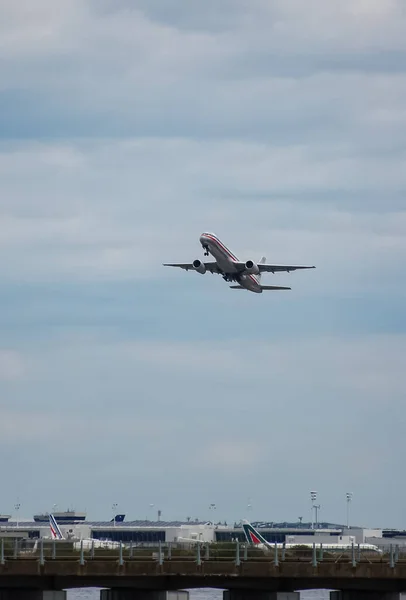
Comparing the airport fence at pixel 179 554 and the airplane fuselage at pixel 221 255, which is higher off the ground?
the airplane fuselage at pixel 221 255

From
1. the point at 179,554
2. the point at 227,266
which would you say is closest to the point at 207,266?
the point at 227,266

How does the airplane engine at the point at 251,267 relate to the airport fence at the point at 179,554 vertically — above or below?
above

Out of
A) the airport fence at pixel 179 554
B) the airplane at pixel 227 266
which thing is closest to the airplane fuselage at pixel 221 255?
the airplane at pixel 227 266

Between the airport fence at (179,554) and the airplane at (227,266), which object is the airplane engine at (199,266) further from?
the airport fence at (179,554)

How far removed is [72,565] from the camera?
59938 millimetres

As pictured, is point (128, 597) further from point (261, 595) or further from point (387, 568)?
point (387, 568)

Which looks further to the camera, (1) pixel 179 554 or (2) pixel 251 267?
(2) pixel 251 267

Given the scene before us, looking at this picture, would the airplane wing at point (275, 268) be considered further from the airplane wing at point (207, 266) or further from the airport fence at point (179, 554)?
the airport fence at point (179, 554)

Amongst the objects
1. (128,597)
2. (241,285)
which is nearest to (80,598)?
(241,285)

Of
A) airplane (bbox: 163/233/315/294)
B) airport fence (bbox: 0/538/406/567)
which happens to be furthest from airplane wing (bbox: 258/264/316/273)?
airport fence (bbox: 0/538/406/567)

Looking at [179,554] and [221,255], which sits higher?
[221,255]

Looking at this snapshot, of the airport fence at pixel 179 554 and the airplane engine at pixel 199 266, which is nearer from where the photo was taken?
the airport fence at pixel 179 554

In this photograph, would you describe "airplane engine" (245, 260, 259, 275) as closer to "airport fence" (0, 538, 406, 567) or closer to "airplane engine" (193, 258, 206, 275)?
"airplane engine" (193, 258, 206, 275)

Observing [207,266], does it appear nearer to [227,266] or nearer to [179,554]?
[227,266]
